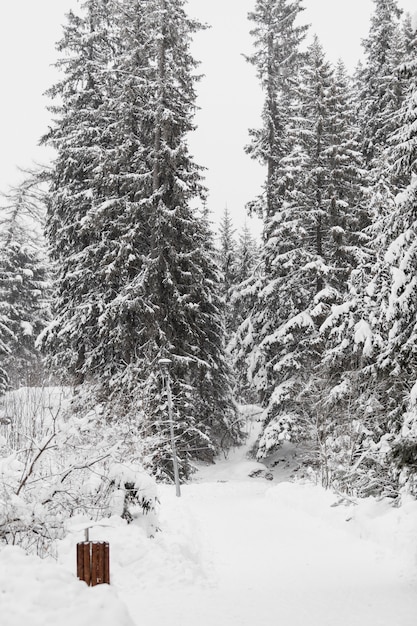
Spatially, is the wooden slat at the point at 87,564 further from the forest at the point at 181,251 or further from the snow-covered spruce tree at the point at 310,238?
the snow-covered spruce tree at the point at 310,238

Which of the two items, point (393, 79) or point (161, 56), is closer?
point (161, 56)

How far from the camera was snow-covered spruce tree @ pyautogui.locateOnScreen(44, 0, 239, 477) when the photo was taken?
19.3m

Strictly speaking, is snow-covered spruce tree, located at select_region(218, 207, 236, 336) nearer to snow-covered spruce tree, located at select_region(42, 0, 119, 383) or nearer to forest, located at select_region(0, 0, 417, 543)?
forest, located at select_region(0, 0, 417, 543)

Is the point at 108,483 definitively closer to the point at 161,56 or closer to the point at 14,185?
the point at 161,56

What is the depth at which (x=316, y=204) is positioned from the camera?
22266mm

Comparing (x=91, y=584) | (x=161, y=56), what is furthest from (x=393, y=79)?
(x=91, y=584)

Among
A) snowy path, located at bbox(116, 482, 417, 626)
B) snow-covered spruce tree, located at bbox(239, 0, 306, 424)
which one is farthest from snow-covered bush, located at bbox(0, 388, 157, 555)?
snow-covered spruce tree, located at bbox(239, 0, 306, 424)

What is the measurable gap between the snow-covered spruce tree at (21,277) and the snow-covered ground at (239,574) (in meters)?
19.0

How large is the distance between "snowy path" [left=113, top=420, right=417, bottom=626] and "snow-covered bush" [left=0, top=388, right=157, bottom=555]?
4.07ft

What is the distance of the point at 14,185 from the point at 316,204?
1807cm

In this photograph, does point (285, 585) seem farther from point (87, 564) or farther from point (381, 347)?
point (381, 347)

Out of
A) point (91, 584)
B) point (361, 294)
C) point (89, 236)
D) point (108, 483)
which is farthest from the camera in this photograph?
point (89, 236)

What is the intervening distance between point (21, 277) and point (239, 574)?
2462 cm

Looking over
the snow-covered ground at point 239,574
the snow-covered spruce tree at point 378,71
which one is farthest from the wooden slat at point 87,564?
the snow-covered spruce tree at point 378,71
